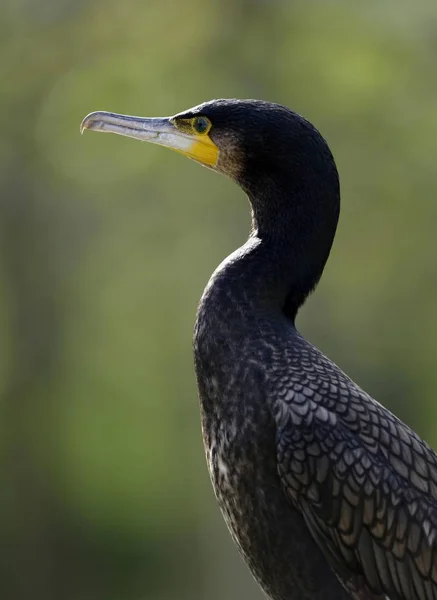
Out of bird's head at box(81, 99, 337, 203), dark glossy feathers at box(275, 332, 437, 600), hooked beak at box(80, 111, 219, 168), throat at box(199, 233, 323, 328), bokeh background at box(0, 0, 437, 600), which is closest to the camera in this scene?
dark glossy feathers at box(275, 332, 437, 600)

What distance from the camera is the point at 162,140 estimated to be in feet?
14.4

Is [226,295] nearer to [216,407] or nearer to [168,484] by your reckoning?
[216,407]

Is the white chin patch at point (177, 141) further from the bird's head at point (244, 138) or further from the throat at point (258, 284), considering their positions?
the throat at point (258, 284)

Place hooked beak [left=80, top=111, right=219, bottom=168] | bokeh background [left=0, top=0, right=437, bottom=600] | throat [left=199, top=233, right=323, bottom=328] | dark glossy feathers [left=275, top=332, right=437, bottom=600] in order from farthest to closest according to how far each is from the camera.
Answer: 1. bokeh background [left=0, top=0, right=437, bottom=600]
2. hooked beak [left=80, top=111, right=219, bottom=168]
3. throat [left=199, top=233, right=323, bottom=328]
4. dark glossy feathers [left=275, top=332, right=437, bottom=600]

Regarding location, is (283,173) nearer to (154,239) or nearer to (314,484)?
(314,484)

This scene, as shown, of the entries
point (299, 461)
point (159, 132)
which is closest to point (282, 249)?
point (159, 132)

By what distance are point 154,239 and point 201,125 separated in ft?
35.6

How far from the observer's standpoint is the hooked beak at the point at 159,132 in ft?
14.2

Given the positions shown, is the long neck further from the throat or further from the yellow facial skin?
the yellow facial skin

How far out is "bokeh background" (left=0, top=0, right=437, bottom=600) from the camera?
14.8 metres

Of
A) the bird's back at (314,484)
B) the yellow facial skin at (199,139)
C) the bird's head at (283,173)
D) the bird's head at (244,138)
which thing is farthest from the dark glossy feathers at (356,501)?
the yellow facial skin at (199,139)

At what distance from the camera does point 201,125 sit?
4.35 meters

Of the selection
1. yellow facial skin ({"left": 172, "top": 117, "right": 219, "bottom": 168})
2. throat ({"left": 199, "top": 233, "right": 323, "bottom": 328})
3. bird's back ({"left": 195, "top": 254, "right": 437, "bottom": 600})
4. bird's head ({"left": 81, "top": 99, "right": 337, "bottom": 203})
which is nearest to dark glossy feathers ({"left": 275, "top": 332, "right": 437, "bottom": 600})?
bird's back ({"left": 195, "top": 254, "right": 437, "bottom": 600})

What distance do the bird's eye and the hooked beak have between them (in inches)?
0.8
